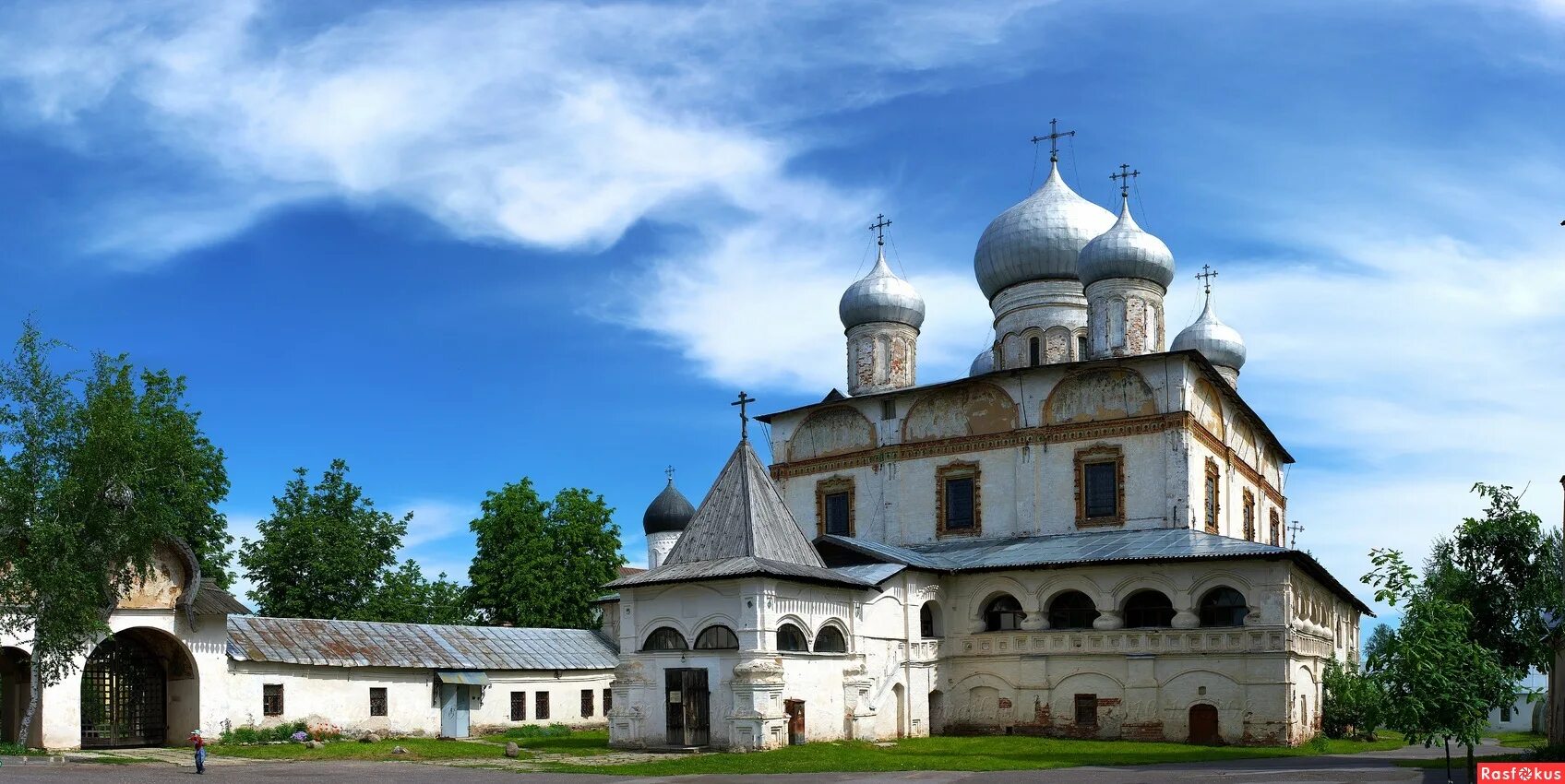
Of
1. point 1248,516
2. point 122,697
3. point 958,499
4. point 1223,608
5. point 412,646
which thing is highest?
point 958,499

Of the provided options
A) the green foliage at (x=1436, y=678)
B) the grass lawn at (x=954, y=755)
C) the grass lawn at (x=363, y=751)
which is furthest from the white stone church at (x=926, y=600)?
the green foliage at (x=1436, y=678)

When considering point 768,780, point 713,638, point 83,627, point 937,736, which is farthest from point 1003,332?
point 83,627

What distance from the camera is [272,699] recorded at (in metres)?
26.2

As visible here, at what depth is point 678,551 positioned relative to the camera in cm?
2567

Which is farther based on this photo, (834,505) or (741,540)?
(834,505)

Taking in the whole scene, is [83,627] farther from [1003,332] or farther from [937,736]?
[1003,332]

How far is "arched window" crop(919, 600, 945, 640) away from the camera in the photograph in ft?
94.0

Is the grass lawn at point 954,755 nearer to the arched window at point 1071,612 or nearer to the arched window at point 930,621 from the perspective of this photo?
the arched window at point 1071,612

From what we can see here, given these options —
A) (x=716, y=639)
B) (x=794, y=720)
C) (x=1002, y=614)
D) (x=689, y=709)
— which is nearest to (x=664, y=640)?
(x=716, y=639)

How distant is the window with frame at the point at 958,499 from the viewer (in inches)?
1233

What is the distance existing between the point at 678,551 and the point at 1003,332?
41.4 feet

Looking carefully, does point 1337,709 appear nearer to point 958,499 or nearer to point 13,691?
point 958,499

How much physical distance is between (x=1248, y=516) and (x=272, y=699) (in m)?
23.0

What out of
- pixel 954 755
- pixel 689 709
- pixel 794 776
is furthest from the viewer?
pixel 689 709
